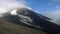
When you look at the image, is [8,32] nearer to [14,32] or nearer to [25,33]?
[14,32]

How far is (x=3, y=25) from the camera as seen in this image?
6029 inches

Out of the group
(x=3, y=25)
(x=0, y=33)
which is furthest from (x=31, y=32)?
(x=0, y=33)

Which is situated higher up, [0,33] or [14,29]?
[14,29]

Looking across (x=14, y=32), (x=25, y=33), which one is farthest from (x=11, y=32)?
(x=25, y=33)

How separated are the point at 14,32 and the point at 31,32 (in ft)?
56.6

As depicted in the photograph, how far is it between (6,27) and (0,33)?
2441 cm

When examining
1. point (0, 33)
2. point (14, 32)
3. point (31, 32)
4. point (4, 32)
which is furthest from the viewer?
point (31, 32)

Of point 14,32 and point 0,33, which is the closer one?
point 0,33

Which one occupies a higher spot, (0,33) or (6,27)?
(6,27)

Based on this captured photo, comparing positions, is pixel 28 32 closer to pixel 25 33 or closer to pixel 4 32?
pixel 25 33

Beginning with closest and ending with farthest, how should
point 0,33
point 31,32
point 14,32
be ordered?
point 0,33 < point 14,32 < point 31,32

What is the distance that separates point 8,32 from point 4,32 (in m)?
3.96

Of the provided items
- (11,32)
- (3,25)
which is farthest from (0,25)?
(11,32)

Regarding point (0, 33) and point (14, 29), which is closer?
point (0, 33)
